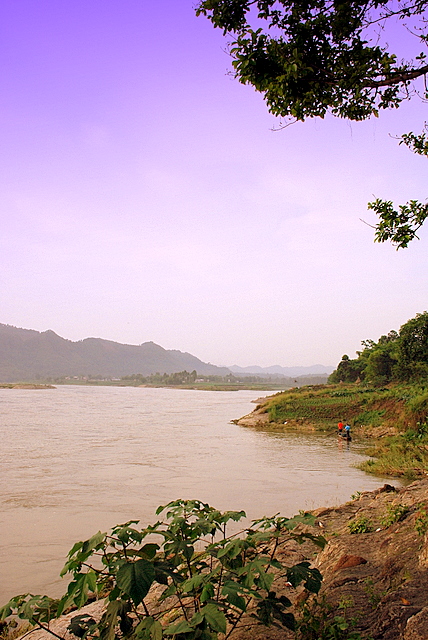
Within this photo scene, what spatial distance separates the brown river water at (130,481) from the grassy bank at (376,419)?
47.2 inches

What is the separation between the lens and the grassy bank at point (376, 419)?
14.5 meters

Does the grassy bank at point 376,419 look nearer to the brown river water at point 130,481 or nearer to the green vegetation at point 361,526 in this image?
the brown river water at point 130,481

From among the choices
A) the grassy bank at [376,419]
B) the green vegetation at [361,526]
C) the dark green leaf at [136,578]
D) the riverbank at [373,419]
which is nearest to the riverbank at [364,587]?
the green vegetation at [361,526]

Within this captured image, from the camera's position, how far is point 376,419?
2570cm

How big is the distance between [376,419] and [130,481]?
16878 millimetres

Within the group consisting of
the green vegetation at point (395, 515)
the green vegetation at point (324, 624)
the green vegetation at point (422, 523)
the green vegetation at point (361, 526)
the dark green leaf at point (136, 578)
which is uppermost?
the dark green leaf at point (136, 578)

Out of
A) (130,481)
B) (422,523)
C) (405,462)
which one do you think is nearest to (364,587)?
(422,523)

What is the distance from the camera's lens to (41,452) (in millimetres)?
20469

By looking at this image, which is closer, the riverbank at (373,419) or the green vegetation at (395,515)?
the green vegetation at (395,515)

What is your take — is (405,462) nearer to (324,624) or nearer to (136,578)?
(324,624)

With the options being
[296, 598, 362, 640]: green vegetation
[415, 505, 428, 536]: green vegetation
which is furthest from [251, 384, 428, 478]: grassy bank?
[296, 598, 362, 640]: green vegetation

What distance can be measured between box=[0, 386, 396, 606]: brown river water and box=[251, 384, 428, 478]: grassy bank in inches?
47.2

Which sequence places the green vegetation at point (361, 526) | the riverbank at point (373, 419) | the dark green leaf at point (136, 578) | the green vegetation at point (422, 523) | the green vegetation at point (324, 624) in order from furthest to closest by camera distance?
the riverbank at point (373, 419)
the green vegetation at point (361, 526)
the green vegetation at point (422, 523)
the green vegetation at point (324, 624)
the dark green leaf at point (136, 578)

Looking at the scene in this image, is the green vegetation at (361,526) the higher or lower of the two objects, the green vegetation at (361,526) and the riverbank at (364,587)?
the lower
